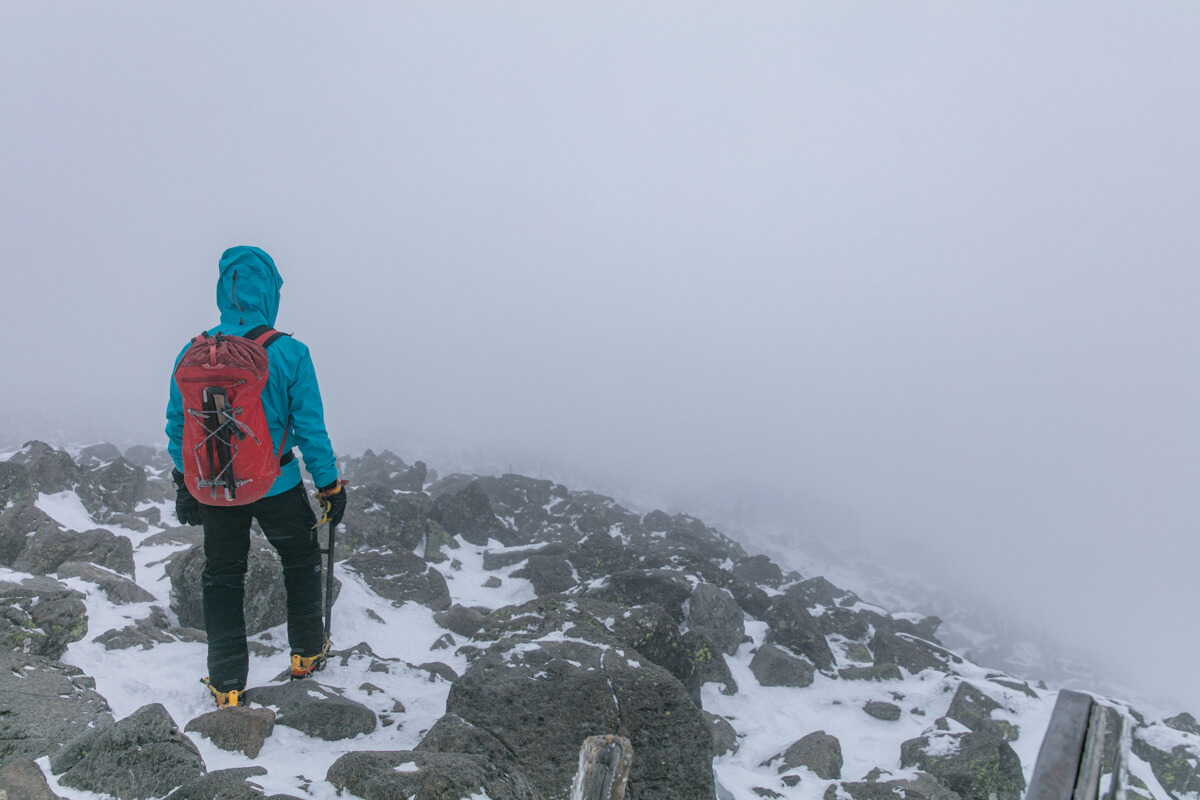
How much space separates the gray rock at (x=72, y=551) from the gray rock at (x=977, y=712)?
23296 millimetres

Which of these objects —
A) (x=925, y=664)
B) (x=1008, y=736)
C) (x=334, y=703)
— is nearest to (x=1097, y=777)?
(x=334, y=703)

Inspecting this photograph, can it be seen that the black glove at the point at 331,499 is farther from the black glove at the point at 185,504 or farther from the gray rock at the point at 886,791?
the gray rock at the point at 886,791

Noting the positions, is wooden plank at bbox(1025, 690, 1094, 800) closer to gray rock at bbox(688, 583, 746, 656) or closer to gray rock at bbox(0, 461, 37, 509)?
gray rock at bbox(688, 583, 746, 656)

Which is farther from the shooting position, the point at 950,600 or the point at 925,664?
the point at 950,600

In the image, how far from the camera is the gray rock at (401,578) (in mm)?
14836

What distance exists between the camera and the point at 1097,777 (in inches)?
68.2

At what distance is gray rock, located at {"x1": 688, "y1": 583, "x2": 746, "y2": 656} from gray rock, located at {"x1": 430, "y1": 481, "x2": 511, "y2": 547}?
36.5 ft

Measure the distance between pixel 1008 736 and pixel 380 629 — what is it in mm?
18785

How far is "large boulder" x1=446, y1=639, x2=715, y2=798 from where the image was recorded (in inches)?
246

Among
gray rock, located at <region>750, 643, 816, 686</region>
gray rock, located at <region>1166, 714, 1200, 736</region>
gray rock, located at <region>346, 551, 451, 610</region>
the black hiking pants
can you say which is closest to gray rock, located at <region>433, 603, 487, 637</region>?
gray rock, located at <region>346, 551, 451, 610</region>

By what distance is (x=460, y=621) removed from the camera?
44.4ft

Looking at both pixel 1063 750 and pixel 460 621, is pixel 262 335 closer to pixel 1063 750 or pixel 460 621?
pixel 1063 750

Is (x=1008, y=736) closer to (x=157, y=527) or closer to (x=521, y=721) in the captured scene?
(x=521, y=721)

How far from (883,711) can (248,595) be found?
18.4m
